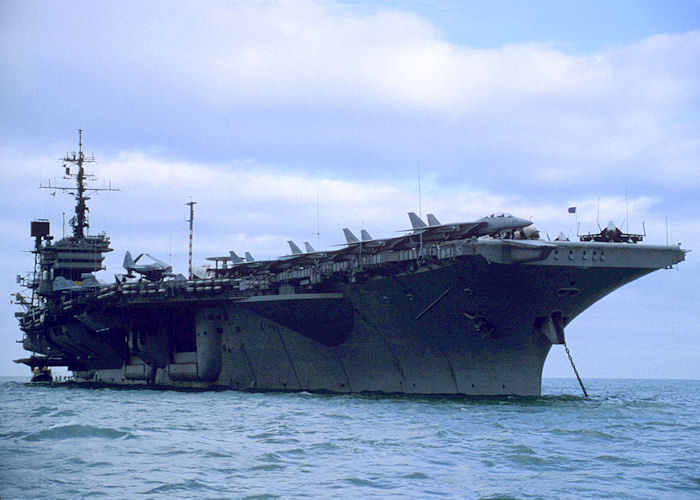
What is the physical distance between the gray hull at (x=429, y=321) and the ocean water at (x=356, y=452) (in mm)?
2388

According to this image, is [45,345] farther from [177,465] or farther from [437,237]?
[177,465]

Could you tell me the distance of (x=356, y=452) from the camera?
13.6 meters

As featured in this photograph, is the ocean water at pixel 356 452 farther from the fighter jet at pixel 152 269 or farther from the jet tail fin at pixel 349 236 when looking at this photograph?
the fighter jet at pixel 152 269

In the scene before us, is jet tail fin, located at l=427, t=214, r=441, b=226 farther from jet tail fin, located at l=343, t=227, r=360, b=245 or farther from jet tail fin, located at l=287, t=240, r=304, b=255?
jet tail fin, located at l=287, t=240, r=304, b=255

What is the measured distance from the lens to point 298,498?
33.1 ft

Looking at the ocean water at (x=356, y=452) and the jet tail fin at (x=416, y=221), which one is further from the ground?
the jet tail fin at (x=416, y=221)

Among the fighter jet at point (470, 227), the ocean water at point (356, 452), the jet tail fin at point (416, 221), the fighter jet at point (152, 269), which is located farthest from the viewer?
the fighter jet at point (152, 269)

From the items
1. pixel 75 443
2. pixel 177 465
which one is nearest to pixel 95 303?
pixel 75 443

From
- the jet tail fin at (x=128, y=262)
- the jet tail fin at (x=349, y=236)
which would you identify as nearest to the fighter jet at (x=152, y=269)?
the jet tail fin at (x=128, y=262)

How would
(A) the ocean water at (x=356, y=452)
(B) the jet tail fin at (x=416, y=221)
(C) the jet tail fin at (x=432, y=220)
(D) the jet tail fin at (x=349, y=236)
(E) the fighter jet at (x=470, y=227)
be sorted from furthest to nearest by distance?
(D) the jet tail fin at (x=349, y=236)
(C) the jet tail fin at (x=432, y=220)
(B) the jet tail fin at (x=416, y=221)
(E) the fighter jet at (x=470, y=227)
(A) the ocean water at (x=356, y=452)

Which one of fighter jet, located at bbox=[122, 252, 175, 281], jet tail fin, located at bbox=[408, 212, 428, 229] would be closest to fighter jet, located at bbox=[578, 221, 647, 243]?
jet tail fin, located at bbox=[408, 212, 428, 229]

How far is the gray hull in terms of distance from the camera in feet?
72.2

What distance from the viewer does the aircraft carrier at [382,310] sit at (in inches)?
871

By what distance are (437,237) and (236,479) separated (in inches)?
575
